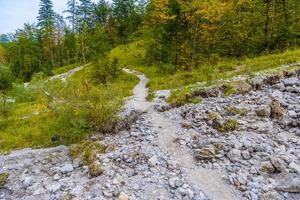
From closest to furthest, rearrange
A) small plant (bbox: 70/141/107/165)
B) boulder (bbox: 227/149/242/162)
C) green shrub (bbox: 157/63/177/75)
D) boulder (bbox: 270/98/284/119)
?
boulder (bbox: 227/149/242/162) → small plant (bbox: 70/141/107/165) → boulder (bbox: 270/98/284/119) → green shrub (bbox: 157/63/177/75)

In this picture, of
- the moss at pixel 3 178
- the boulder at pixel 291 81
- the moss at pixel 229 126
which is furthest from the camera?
the boulder at pixel 291 81

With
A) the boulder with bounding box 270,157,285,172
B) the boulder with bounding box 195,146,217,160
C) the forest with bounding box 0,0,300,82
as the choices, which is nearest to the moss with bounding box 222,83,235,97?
the boulder with bounding box 195,146,217,160

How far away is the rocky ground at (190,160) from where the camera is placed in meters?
9.94

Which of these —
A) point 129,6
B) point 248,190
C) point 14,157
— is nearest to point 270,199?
point 248,190

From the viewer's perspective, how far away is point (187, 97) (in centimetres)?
A: 1816

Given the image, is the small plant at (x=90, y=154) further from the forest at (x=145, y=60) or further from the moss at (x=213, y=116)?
the moss at (x=213, y=116)

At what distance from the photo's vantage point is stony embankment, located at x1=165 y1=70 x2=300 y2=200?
32.4ft

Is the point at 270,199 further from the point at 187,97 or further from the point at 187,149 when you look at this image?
the point at 187,97

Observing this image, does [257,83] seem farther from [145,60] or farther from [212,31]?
[145,60]

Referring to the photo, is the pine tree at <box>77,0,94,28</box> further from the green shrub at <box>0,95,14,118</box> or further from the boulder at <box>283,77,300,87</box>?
the boulder at <box>283,77,300,87</box>

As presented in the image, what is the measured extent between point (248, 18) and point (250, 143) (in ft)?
96.7

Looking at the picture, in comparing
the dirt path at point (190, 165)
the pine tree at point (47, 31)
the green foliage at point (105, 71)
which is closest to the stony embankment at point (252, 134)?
the dirt path at point (190, 165)

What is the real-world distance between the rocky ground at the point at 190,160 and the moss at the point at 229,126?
43mm

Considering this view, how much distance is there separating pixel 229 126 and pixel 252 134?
44.2 inches
